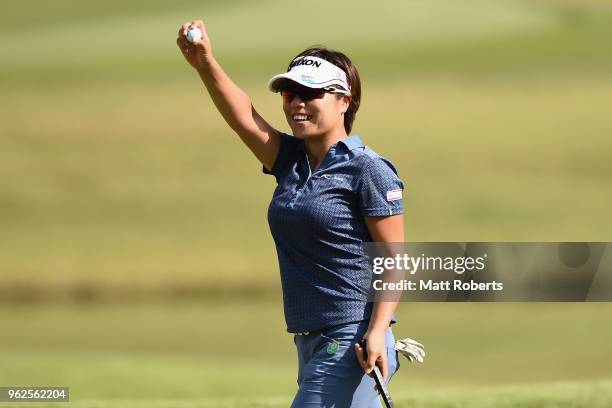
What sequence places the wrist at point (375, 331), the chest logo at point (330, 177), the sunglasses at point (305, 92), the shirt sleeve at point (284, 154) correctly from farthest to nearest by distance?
the shirt sleeve at point (284, 154), the sunglasses at point (305, 92), the chest logo at point (330, 177), the wrist at point (375, 331)

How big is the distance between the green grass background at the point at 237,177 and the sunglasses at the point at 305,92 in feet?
11.5

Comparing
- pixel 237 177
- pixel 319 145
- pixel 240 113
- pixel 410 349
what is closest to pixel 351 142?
pixel 319 145

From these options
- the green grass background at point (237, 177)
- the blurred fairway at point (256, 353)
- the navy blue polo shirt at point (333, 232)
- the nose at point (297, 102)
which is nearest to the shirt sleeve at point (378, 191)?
the navy blue polo shirt at point (333, 232)

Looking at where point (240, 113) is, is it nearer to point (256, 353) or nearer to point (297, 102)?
point (297, 102)

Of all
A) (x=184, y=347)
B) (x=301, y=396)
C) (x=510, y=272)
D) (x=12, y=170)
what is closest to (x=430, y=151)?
(x=12, y=170)

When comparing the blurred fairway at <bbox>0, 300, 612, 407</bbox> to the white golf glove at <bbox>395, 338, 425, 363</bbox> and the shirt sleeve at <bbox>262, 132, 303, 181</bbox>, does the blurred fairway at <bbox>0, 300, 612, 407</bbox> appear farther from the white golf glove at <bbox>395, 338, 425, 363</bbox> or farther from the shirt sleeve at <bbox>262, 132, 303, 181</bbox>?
the shirt sleeve at <bbox>262, 132, 303, 181</bbox>

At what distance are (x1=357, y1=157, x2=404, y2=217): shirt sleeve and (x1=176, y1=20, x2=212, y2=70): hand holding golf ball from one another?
640 mm

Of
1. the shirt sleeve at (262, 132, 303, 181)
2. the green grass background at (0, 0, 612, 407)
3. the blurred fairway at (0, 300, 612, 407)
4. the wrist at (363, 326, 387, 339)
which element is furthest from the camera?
the green grass background at (0, 0, 612, 407)

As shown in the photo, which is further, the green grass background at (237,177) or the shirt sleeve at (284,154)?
the green grass background at (237,177)

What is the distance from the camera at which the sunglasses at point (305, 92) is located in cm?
451

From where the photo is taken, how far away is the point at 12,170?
23.2m

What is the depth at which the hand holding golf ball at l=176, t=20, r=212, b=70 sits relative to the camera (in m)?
4.57

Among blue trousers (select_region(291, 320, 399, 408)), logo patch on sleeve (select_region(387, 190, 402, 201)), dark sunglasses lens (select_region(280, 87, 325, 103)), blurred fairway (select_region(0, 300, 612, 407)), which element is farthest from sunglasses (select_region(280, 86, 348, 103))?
blurred fairway (select_region(0, 300, 612, 407))

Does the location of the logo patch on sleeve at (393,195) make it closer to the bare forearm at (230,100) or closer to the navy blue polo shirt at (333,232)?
the navy blue polo shirt at (333,232)
